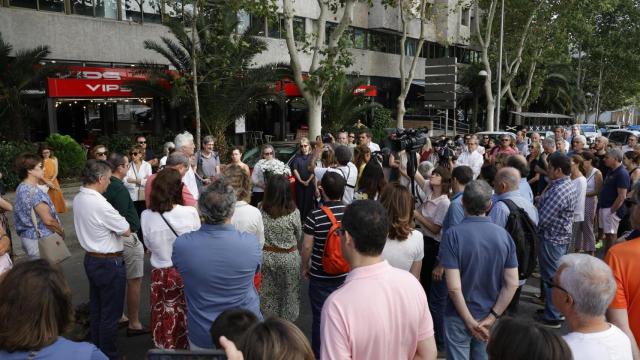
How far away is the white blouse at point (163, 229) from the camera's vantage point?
3965 millimetres

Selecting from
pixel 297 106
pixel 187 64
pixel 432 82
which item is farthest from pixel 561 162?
pixel 297 106

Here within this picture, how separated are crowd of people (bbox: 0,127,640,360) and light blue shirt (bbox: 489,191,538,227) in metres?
0.01

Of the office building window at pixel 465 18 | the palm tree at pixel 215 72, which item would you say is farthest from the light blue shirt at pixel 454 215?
the office building window at pixel 465 18

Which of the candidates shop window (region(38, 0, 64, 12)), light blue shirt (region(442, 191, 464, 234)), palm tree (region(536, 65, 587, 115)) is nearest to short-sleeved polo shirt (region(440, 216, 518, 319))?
light blue shirt (region(442, 191, 464, 234))

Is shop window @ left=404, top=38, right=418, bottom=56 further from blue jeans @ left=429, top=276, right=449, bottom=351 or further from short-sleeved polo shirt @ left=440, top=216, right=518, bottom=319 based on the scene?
short-sleeved polo shirt @ left=440, top=216, right=518, bottom=319

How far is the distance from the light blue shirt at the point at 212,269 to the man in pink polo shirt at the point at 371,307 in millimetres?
957

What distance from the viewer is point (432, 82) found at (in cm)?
1242

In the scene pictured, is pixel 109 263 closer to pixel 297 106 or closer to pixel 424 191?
pixel 424 191

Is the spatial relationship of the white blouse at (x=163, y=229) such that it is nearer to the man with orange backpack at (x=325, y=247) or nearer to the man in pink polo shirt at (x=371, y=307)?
the man with orange backpack at (x=325, y=247)

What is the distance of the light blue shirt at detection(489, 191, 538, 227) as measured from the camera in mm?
4152

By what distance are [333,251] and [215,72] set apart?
44.9 ft

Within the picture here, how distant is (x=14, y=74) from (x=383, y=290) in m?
15.3

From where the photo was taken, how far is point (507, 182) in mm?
4371

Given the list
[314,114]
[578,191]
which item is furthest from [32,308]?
[314,114]
